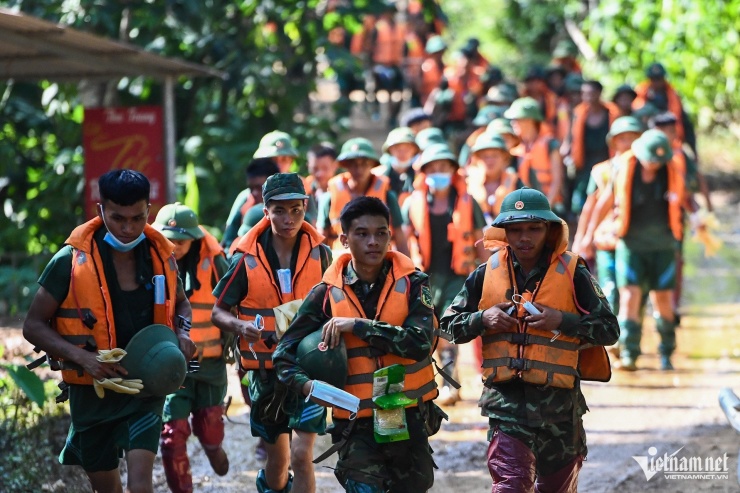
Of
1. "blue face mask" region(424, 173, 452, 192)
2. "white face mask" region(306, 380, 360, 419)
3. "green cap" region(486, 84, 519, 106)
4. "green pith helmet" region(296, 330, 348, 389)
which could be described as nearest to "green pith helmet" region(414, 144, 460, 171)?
"blue face mask" region(424, 173, 452, 192)

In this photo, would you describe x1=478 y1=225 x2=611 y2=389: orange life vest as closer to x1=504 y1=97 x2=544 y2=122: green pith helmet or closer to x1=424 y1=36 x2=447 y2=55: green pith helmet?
x1=504 y1=97 x2=544 y2=122: green pith helmet

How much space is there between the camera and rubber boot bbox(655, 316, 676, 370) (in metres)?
11.5

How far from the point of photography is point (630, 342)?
37.8ft

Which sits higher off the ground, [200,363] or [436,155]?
[436,155]

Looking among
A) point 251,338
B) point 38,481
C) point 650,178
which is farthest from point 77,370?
point 650,178

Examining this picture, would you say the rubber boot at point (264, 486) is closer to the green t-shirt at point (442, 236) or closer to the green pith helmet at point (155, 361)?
the green pith helmet at point (155, 361)

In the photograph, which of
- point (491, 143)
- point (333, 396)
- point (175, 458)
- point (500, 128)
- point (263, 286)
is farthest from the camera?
point (500, 128)

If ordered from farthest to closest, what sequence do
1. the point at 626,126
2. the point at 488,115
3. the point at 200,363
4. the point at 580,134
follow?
the point at 488,115 → the point at 580,134 → the point at 626,126 → the point at 200,363

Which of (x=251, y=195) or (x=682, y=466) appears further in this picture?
(x=251, y=195)

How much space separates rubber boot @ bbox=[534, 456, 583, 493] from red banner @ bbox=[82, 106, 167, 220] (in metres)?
5.74

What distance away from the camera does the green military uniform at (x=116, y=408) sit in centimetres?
603

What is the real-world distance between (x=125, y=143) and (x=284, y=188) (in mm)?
4613

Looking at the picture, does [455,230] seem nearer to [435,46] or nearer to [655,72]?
[655,72]

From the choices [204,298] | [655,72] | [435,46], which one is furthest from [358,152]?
[435,46]
